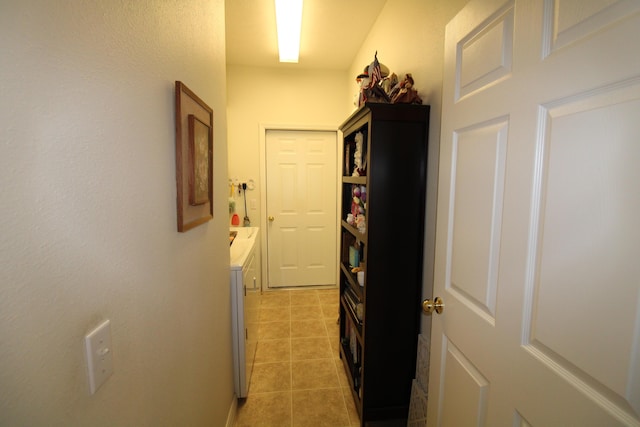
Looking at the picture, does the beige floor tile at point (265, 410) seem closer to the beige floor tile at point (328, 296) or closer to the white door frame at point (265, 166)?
the beige floor tile at point (328, 296)

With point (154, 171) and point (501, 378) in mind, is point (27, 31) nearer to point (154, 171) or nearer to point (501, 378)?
point (154, 171)

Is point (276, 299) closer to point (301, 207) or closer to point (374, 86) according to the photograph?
point (301, 207)

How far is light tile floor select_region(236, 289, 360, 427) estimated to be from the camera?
172 centimetres

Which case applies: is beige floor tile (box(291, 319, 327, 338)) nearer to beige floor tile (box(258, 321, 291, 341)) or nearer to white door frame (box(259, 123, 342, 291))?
beige floor tile (box(258, 321, 291, 341))

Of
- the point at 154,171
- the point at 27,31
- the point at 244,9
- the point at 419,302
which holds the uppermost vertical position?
the point at 244,9

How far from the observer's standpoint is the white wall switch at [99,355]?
0.50 meters

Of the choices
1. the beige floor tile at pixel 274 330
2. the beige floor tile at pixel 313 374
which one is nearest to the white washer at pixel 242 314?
the beige floor tile at pixel 313 374

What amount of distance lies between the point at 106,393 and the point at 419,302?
4.53ft

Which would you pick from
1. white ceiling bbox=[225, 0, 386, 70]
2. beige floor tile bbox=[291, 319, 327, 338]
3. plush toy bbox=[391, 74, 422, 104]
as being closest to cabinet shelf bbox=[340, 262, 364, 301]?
beige floor tile bbox=[291, 319, 327, 338]

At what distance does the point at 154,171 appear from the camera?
2.42ft

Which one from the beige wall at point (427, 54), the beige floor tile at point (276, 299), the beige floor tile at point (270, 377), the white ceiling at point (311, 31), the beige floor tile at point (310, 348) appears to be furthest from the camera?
the beige floor tile at point (276, 299)

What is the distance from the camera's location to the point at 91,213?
0.50m

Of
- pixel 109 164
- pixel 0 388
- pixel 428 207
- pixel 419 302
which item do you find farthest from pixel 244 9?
pixel 0 388

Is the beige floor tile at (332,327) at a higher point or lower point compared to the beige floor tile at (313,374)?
higher
